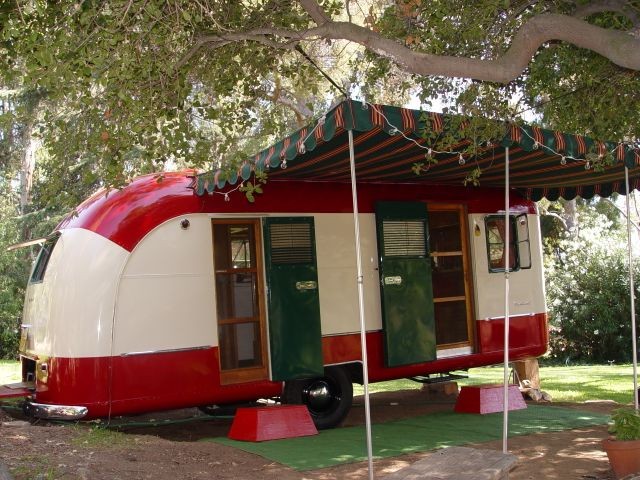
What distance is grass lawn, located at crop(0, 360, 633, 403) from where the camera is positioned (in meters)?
11.0

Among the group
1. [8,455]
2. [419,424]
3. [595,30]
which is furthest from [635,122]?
[8,455]

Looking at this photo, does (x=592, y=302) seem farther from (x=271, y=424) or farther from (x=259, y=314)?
(x=271, y=424)

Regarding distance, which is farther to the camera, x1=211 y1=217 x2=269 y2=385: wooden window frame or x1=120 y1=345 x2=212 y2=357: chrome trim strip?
x1=211 y1=217 x2=269 y2=385: wooden window frame

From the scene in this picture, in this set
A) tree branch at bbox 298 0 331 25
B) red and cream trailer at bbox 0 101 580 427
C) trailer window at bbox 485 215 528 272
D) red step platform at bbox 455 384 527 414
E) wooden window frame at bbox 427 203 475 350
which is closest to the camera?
tree branch at bbox 298 0 331 25

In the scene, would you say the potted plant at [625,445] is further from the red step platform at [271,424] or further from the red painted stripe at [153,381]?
the red painted stripe at [153,381]

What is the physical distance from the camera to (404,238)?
8.71 m

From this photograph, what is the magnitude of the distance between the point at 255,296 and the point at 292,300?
15.7 inches

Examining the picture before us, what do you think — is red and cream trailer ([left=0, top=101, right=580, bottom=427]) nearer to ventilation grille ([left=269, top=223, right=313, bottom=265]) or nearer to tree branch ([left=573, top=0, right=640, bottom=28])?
ventilation grille ([left=269, top=223, right=313, bottom=265])

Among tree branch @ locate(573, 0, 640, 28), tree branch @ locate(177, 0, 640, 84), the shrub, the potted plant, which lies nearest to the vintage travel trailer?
tree branch @ locate(177, 0, 640, 84)

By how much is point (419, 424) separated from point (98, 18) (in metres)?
5.10

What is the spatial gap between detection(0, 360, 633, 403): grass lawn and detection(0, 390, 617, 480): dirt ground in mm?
3404

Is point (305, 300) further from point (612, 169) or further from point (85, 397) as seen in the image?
point (612, 169)

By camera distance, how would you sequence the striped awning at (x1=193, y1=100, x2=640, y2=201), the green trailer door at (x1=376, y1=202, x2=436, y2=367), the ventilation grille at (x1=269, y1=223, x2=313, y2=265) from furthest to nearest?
the green trailer door at (x1=376, y1=202, x2=436, y2=367), the ventilation grille at (x1=269, y1=223, x2=313, y2=265), the striped awning at (x1=193, y1=100, x2=640, y2=201)

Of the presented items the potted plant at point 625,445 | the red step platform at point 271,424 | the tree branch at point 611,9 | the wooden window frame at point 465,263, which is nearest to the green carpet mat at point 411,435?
the red step platform at point 271,424
